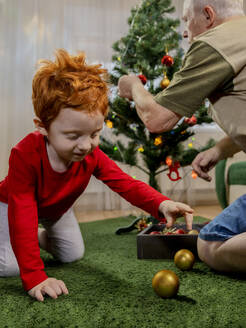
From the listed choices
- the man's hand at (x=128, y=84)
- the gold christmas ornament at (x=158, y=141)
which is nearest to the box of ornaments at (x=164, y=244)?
the man's hand at (x=128, y=84)

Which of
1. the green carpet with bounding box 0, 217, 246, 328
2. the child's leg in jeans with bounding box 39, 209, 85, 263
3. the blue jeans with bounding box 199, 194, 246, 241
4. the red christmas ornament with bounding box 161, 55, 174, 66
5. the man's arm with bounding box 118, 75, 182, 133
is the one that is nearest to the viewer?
the green carpet with bounding box 0, 217, 246, 328

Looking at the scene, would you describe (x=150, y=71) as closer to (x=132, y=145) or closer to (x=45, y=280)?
(x=132, y=145)

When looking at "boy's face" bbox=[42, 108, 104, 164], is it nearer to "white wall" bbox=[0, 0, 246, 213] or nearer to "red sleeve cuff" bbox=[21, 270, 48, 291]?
"red sleeve cuff" bbox=[21, 270, 48, 291]

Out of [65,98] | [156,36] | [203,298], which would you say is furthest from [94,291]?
[156,36]

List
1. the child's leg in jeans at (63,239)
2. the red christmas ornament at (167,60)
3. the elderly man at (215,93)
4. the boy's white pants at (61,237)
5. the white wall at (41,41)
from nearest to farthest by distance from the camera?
Result: the elderly man at (215,93)
the boy's white pants at (61,237)
the child's leg in jeans at (63,239)
the red christmas ornament at (167,60)
the white wall at (41,41)

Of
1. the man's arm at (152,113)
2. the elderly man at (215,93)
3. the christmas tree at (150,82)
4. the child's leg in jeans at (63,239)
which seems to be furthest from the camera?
the christmas tree at (150,82)

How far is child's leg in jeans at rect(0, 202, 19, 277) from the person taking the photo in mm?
1129

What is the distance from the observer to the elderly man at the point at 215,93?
Result: 85 centimetres

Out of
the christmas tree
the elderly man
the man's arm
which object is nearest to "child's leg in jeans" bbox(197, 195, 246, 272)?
the elderly man

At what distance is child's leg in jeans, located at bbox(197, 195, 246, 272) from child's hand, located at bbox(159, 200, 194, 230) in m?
0.14

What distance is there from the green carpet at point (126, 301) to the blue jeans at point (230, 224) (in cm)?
12

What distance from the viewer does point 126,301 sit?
2.79ft

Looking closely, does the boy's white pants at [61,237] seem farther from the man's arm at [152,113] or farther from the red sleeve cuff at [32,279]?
the man's arm at [152,113]

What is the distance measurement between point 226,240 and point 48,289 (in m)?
0.53
